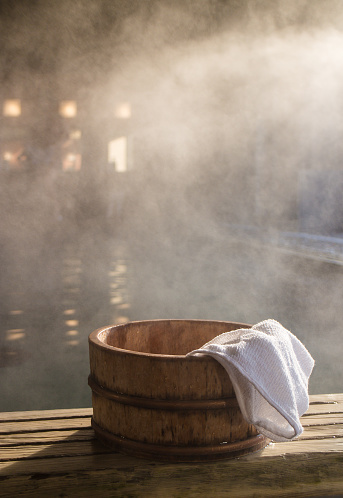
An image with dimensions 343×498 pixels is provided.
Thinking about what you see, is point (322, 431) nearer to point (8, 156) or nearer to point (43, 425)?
point (43, 425)

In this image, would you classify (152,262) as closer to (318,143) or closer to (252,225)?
(318,143)

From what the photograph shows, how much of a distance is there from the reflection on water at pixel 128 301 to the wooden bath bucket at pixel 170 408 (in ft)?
3.20

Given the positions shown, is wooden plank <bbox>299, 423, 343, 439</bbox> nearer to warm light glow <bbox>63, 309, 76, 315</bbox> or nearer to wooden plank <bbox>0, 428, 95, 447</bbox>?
wooden plank <bbox>0, 428, 95, 447</bbox>

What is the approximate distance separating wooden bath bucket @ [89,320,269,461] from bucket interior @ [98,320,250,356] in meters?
0.17

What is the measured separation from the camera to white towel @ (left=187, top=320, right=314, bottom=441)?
0.71 metres

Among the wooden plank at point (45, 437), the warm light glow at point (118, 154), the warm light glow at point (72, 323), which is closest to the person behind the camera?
the wooden plank at point (45, 437)

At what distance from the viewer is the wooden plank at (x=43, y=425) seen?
0.89 m

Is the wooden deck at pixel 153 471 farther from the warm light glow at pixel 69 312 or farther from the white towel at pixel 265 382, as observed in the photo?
the warm light glow at pixel 69 312

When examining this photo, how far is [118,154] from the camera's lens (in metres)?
9.51

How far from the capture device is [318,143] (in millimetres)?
5785

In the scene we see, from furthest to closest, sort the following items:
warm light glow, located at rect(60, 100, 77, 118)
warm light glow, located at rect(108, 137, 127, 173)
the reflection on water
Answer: warm light glow, located at rect(108, 137, 127, 173) < warm light glow, located at rect(60, 100, 77, 118) < the reflection on water

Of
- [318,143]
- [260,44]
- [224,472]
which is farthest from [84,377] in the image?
[260,44]

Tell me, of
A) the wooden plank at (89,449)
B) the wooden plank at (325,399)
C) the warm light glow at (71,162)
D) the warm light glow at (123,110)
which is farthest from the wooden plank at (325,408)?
the warm light glow at (123,110)

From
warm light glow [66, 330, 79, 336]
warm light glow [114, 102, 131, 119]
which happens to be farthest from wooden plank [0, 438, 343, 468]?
warm light glow [114, 102, 131, 119]
